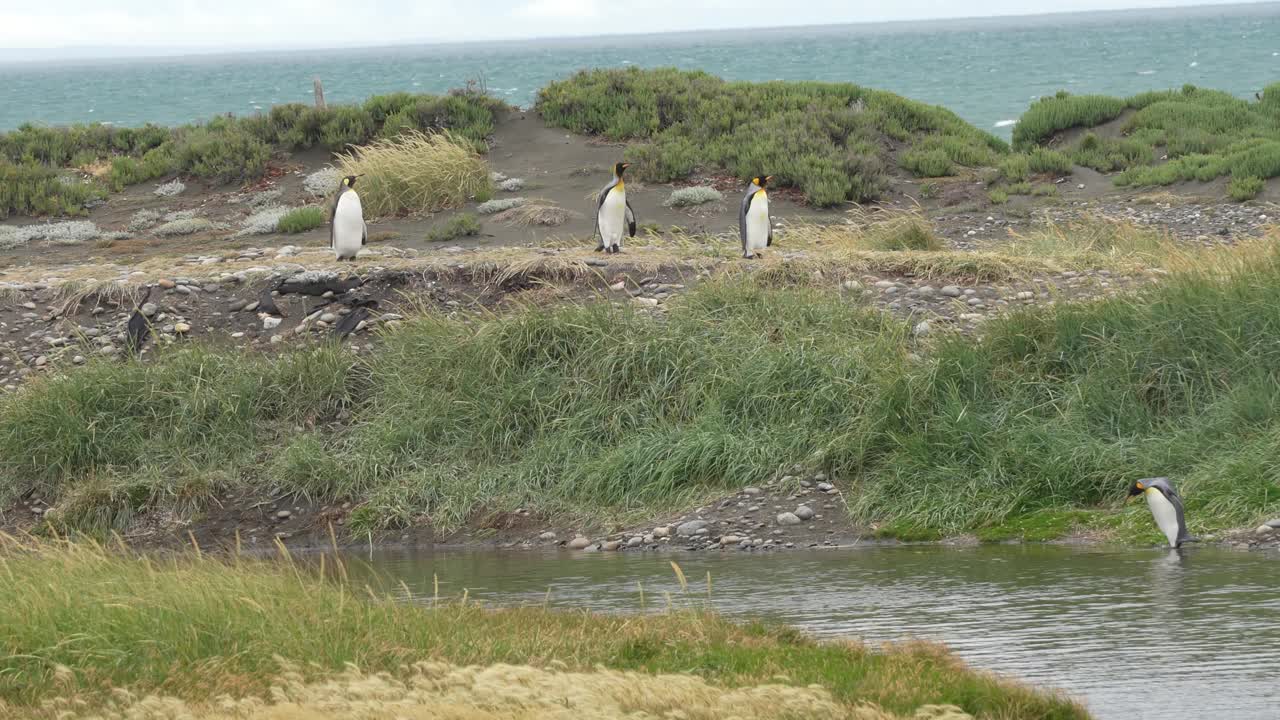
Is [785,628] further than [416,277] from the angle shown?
No

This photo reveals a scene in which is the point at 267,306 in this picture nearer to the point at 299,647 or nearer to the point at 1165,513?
the point at 1165,513

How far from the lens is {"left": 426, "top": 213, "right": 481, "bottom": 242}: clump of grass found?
19.3 metres

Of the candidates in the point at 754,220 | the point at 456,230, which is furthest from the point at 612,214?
the point at 456,230

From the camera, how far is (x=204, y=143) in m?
24.9

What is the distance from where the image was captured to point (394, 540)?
1145 centimetres

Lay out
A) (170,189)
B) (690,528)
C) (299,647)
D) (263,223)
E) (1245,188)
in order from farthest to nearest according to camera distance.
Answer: (170,189) → (263,223) → (1245,188) → (690,528) → (299,647)

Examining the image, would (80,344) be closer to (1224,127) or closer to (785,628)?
(785,628)

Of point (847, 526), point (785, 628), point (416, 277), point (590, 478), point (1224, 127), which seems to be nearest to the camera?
point (785, 628)

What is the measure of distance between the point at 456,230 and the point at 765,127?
6.67m

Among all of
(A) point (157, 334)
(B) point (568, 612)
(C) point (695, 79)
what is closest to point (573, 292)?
(A) point (157, 334)

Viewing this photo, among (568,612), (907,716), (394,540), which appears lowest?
(394,540)

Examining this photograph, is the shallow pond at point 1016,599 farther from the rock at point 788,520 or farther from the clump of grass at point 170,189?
the clump of grass at point 170,189

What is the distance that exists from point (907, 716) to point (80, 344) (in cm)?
1074

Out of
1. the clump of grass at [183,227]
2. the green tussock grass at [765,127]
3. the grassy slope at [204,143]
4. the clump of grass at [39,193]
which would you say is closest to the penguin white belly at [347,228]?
the clump of grass at [183,227]
